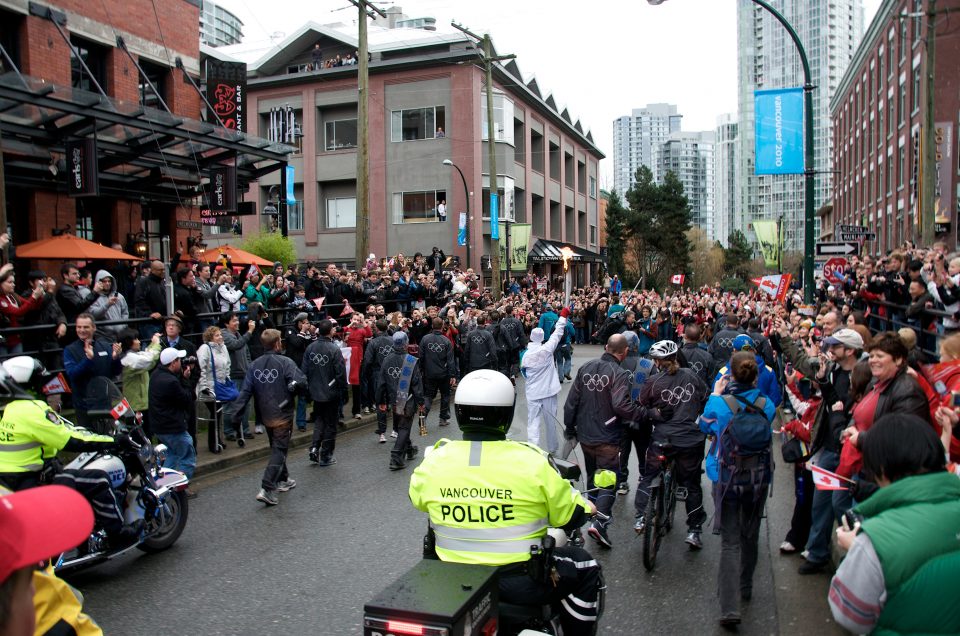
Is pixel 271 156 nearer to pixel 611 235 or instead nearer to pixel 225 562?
pixel 225 562

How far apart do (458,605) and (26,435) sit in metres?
4.56

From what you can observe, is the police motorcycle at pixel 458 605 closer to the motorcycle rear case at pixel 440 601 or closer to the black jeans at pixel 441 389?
the motorcycle rear case at pixel 440 601

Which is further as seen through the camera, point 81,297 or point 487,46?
point 487,46

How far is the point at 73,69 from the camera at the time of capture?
18.1 metres

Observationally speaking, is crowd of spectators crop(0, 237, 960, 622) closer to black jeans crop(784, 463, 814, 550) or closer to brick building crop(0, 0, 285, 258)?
black jeans crop(784, 463, 814, 550)

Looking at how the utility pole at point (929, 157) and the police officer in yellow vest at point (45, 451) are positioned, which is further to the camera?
the utility pole at point (929, 157)

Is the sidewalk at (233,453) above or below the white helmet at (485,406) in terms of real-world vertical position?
below

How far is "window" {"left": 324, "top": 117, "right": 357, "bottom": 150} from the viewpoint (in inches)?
1565

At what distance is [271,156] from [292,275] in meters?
3.64

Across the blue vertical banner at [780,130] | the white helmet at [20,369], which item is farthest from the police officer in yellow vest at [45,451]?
the blue vertical banner at [780,130]

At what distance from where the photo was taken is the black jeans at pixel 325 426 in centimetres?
1062

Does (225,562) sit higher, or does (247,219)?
(247,219)

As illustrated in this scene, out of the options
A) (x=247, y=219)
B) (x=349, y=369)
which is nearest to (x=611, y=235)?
(x=247, y=219)

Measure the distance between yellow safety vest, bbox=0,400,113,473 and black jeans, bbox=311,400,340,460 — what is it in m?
4.61
